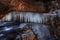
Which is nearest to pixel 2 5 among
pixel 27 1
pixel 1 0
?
pixel 1 0

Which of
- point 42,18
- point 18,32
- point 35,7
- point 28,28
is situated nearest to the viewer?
point 18,32

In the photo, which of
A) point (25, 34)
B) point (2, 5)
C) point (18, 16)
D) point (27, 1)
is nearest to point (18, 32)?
point (25, 34)

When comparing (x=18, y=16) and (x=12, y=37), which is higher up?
(x=18, y=16)

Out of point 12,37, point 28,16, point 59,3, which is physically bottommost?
point 12,37

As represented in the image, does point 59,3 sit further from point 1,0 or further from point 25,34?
point 25,34

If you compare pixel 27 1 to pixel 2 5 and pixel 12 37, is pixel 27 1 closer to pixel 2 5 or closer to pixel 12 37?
pixel 2 5

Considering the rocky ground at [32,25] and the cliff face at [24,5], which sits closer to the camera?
the rocky ground at [32,25]

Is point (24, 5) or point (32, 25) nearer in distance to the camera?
point (32, 25)

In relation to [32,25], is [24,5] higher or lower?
higher

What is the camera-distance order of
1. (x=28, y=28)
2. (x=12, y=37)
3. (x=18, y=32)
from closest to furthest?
(x=12, y=37) < (x=18, y=32) < (x=28, y=28)

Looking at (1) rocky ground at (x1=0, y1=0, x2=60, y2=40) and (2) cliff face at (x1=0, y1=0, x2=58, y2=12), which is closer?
(1) rocky ground at (x1=0, y1=0, x2=60, y2=40)

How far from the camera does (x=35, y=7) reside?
9.94 metres

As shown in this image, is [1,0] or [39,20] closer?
[39,20]

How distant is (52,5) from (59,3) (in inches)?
20.4
